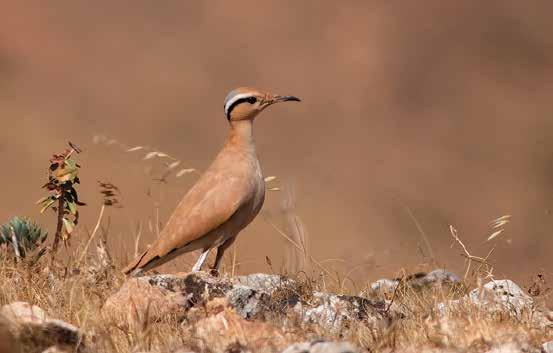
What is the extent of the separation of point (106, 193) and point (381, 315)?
257 centimetres

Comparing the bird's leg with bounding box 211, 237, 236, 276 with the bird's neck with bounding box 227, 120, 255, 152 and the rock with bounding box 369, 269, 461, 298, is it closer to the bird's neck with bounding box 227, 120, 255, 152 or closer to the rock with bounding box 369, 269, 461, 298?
the bird's neck with bounding box 227, 120, 255, 152

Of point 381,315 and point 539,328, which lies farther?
point 381,315

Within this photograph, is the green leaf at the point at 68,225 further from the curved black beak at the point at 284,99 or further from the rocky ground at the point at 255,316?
the curved black beak at the point at 284,99

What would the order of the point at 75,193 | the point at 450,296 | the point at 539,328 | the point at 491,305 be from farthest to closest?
the point at 75,193 < the point at 450,296 < the point at 491,305 < the point at 539,328

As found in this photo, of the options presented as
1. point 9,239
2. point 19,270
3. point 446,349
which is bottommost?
point 446,349

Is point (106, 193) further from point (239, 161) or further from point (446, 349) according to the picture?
point (446, 349)

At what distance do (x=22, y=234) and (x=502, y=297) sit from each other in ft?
12.3

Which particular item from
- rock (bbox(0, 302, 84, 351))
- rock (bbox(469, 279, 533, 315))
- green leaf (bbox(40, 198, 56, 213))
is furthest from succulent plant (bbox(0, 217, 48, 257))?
rock (bbox(469, 279, 533, 315))

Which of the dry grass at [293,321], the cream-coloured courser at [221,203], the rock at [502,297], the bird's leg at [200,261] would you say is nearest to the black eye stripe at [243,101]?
the cream-coloured courser at [221,203]

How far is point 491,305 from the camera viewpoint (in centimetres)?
671

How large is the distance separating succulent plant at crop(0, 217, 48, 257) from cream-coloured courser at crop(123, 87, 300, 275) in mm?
1003

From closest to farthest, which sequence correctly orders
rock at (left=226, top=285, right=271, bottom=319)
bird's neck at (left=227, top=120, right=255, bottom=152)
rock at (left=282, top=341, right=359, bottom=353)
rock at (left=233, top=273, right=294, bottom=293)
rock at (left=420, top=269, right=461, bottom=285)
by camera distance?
rock at (left=282, top=341, right=359, bottom=353) → rock at (left=226, top=285, right=271, bottom=319) → rock at (left=233, top=273, right=294, bottom=293) → rock at (left=420, top=269, right=461, bottom=285) → bird's neck at (left=227, top=120, right=255, bottom=152)

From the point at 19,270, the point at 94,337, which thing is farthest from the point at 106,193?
the point at 94,337

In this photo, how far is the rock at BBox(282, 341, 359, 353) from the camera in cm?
492
